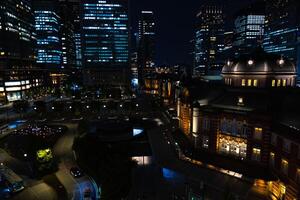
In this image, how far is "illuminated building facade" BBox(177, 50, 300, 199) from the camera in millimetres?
35344

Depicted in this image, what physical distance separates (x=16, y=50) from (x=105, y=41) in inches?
2677

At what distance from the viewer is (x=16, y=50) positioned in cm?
14400

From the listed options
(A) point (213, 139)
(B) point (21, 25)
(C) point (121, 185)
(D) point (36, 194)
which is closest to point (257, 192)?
(A) point (213, 139)

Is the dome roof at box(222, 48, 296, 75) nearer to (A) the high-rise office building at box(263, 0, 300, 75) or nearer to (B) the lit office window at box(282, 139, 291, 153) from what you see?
(B) the lit office window at box(282, 139, 291, 153)

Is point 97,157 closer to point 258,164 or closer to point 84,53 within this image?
point 258,164

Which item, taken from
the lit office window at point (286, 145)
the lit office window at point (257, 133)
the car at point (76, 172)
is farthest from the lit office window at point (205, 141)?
the car at point (76, 172)

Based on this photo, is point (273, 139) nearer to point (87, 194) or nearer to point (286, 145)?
point (286, 145)

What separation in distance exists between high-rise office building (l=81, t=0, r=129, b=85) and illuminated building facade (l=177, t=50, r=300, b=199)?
14609cm

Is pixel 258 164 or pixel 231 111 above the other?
pixel 231 111

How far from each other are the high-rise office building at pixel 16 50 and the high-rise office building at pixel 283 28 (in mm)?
176438

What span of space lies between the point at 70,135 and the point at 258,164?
50453 mm

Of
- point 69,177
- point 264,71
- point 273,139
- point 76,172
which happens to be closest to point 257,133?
point 273,139

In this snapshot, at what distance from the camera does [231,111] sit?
4403 cm

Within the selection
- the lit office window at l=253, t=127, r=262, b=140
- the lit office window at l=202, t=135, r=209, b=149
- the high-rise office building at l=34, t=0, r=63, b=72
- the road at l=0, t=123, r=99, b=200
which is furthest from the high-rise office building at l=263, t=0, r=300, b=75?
the high-rise office building at l=34, t=0, r=63, b=72
